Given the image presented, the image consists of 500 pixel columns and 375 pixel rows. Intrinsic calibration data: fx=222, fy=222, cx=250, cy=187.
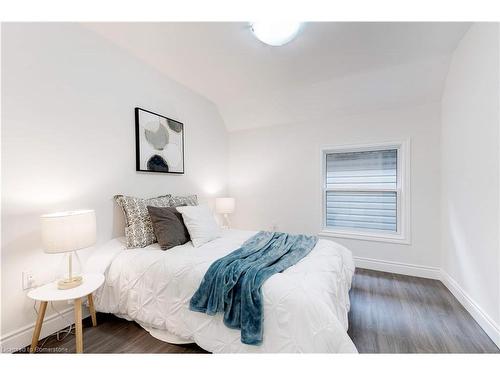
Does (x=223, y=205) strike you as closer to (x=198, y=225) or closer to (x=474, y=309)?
(x=198, y=225)

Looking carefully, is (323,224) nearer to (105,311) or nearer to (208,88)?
(208,88)

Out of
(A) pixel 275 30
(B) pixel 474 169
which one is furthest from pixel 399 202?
(A) pixel 275 30

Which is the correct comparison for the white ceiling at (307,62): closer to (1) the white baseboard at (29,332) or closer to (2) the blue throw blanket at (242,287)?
(2) the blue throw blanket at (242,287)

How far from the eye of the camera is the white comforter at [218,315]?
1.21 metres

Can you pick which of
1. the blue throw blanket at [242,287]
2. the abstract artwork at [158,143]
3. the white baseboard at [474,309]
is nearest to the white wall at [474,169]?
the white baseboard at [474,309]

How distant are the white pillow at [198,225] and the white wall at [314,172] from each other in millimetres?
1578

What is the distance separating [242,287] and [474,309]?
212cm

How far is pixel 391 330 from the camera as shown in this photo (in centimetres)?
178

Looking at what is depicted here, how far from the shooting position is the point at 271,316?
50.5 inches
